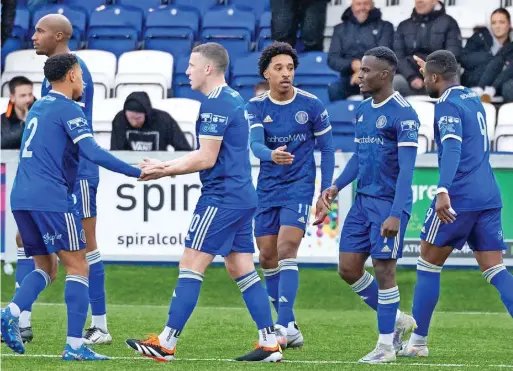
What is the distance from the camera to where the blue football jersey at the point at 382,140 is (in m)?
9.02

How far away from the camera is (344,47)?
1745 centimetres

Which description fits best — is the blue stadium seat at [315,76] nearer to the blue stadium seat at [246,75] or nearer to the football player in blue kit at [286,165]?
the blue stadium seat at [246,75]

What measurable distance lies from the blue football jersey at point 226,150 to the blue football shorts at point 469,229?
4.54 ft

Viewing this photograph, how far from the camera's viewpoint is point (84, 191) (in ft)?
32.3

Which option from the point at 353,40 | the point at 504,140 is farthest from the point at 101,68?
the point at 504,140

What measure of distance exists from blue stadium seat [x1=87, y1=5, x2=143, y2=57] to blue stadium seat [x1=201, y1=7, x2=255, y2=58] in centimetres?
110

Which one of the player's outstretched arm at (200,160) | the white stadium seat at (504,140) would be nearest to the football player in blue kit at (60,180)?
the player's outstretched arm at (200,160)

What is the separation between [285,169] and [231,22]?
28.7 ft

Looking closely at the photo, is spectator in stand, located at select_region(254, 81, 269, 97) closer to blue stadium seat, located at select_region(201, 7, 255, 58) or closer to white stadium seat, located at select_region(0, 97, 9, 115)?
blue stadium seat, located at select_region(201, 7, 255, 58)

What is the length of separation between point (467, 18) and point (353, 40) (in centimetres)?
188

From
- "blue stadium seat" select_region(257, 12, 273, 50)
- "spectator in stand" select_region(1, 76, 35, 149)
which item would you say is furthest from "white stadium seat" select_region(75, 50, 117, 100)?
"spectator in stand" select_region(1, 76, 35, 149)

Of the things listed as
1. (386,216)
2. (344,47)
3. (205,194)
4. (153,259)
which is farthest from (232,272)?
(344,47)

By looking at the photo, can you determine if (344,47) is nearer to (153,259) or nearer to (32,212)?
(153,259)

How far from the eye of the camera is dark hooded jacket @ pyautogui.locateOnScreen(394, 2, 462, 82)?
17.0 metres
